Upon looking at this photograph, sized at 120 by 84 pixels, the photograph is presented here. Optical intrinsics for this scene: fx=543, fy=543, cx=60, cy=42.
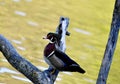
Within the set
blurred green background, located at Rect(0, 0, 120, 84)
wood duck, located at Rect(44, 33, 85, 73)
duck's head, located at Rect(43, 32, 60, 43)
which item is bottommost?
blurred green background, located at Rect(0, 0, 120, 84)

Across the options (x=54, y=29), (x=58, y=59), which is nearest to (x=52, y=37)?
(x=58, y=59)

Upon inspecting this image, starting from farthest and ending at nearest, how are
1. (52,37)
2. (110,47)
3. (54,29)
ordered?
(54,29) < (52,37) < (110,47)

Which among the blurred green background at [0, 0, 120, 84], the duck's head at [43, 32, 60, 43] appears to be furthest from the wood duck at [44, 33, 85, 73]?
the blurred green background at [0, 0, 120, 84]

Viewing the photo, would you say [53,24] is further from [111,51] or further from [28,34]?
[111,51]

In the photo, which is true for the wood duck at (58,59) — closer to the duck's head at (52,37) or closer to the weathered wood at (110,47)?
the duck's head at (52,37)

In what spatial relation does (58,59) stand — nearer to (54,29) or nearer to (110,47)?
(110,47)

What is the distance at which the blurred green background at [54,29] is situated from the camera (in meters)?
9.29

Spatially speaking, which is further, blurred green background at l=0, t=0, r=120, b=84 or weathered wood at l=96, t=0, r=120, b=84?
blurred green background at l=0, t=0, r=120, b=84

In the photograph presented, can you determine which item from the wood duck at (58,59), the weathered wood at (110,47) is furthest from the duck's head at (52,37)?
the weathered wood at (110,47)

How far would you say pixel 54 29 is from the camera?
40.4 ft

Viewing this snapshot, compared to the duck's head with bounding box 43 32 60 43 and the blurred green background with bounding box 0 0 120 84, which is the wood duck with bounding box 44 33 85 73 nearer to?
the duck's head with bounding box 43 32 60 43

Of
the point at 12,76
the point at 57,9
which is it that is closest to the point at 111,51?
the point at 12,76

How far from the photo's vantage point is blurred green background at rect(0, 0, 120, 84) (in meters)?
9.29

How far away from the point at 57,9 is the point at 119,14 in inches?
416
